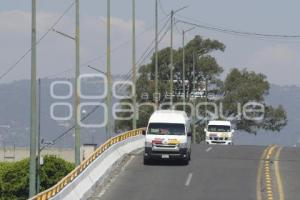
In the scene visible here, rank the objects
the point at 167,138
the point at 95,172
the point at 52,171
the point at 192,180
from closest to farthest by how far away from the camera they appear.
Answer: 1. the point at 95,172
2. the point at 192,180
3. the point at 167,138
4. the point at 52,171

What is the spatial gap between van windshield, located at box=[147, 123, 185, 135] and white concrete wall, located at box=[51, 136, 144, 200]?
2203mm

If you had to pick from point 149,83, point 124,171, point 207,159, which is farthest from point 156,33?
point 149,83

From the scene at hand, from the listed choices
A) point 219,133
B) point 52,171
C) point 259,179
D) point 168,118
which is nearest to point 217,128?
point 219,133

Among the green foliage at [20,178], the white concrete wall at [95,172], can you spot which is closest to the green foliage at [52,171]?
the green foliage at [20,178]

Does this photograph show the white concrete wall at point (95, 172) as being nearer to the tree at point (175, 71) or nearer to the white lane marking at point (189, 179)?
the white lane marking at point (189, 179)

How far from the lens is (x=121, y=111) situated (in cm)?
11819

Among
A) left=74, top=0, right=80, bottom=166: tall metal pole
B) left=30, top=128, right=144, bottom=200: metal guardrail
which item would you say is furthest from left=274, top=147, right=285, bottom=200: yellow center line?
left=74, top=0, right=80, bottom=166: tall metal pole

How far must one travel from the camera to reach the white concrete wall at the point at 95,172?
25730 millimetres

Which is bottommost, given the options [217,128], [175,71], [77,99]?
[217,128]

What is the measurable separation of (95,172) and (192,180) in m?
4.38

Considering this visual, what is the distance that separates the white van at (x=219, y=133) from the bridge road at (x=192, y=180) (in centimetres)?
2129

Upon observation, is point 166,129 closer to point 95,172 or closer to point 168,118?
point 168,118

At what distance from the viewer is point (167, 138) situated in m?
38.3

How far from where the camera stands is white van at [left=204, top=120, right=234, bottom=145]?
66.5 metres
